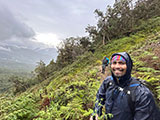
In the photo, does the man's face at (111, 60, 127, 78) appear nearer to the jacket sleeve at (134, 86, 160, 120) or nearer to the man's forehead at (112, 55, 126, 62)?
the man's forehead at (112, 55, 126, 62)

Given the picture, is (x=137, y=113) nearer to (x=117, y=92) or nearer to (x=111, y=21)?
(x=117, y=92)

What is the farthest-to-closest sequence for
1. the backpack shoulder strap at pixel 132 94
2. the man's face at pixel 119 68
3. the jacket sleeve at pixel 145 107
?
the man's face at pixel 119 68, the backpack shoulder strap at pixel 132 94, the jacket sleeve at pixel 145 107

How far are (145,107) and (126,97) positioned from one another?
0.30 meters

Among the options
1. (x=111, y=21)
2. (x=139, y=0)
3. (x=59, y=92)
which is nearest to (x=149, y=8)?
(x=139, y=0)

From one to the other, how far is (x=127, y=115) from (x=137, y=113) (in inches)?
8.5

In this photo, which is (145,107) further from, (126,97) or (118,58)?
(118,58)

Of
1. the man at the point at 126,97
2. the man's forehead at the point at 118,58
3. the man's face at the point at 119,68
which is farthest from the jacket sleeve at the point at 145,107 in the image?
the man's forehead at the point at 118,58

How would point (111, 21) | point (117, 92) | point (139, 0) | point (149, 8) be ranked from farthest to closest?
point (139, 0), point (149, 8), point (111, 21), point (117, 92)

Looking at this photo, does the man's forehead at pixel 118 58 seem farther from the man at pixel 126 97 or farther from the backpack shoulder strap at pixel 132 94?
the backpack shoulder strap at pixel 132 94

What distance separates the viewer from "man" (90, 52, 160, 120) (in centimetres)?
149

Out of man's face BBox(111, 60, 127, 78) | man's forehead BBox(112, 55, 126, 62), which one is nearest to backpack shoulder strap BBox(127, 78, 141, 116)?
man's face BBox(111, 60, 127, 78)

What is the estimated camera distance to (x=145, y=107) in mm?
1488

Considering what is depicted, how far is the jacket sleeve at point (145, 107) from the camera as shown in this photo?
147cm

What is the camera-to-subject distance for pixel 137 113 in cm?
156
